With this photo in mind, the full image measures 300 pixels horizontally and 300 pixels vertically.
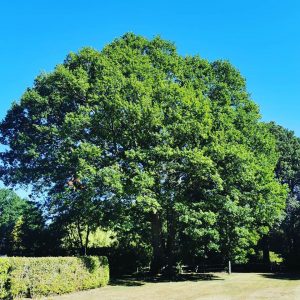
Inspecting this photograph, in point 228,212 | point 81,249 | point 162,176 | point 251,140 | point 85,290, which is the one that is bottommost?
point 85,290

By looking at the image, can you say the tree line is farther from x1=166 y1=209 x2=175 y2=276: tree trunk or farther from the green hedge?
the green hedge

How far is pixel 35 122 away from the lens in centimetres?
3538

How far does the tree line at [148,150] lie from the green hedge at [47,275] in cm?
462

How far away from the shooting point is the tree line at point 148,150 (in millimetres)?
28797

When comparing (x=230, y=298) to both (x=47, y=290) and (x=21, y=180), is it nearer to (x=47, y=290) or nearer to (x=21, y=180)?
(x=47, y=290)

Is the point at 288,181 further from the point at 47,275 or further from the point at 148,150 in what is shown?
the point at 47,275

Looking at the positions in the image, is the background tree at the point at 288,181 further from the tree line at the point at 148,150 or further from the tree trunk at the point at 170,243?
the tree trunk at the point at 170,243

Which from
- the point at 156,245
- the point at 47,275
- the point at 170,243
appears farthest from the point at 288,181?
the point at 47,275

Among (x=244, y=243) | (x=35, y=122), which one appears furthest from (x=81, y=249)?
(x=244, y=243)

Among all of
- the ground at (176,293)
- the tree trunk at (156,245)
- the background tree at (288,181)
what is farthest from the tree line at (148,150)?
the background tree at (288,181)

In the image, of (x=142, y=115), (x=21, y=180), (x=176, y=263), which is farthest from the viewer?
(x=176, y=263)

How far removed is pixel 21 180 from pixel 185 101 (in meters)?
17.1

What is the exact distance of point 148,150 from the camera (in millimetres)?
28812

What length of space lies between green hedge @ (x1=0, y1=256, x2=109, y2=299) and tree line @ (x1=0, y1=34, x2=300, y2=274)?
4619 millimetres
